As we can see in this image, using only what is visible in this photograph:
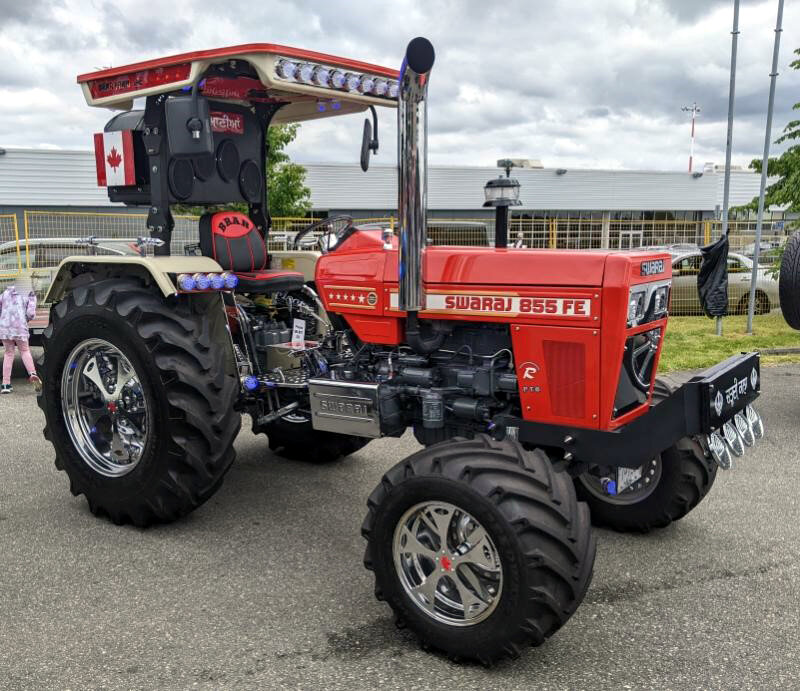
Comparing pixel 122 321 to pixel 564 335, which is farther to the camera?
pixel 122 321

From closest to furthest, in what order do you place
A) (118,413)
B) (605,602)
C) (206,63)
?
(605,602) < (206,63) < (118,413)

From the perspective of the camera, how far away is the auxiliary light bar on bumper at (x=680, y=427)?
3135mm

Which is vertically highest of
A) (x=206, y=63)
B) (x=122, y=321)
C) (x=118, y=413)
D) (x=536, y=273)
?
(x=206, y=63)

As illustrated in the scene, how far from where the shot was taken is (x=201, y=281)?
399 centimetres

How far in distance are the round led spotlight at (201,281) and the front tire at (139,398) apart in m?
0.18

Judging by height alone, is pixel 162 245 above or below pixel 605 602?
above

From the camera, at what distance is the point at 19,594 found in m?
3.51

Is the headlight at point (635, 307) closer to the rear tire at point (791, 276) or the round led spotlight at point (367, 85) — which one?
the round led spotlight at point (367, 85)

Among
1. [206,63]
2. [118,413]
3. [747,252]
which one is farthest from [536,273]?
[747,252]

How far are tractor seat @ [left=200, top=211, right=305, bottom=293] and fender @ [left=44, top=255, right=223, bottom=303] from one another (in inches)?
5.1

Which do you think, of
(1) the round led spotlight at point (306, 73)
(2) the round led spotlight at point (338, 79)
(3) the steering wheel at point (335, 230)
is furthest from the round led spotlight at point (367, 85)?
(3) the steering wheel at point (335, 230)

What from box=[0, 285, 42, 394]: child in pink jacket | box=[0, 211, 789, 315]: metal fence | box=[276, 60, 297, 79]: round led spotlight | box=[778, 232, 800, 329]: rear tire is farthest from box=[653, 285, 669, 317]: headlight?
box=[0, 285, 42, 394]: child in pink jacket

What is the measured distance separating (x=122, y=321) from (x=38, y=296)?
6.16 meters

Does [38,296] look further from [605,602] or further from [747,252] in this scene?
[747,252]
